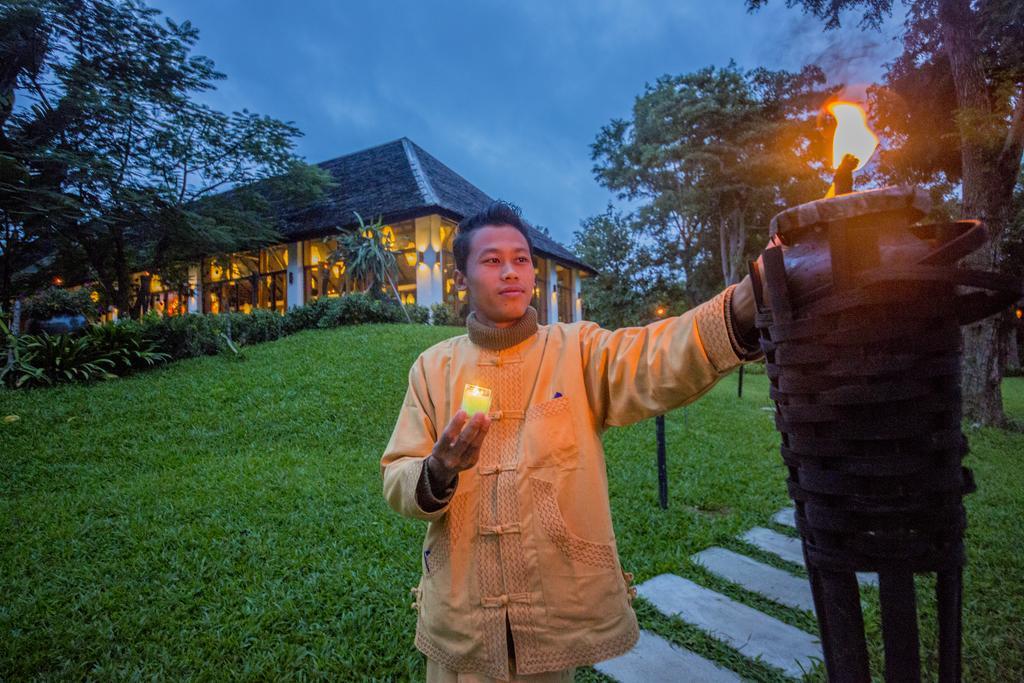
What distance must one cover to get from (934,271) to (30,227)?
18.2 meters

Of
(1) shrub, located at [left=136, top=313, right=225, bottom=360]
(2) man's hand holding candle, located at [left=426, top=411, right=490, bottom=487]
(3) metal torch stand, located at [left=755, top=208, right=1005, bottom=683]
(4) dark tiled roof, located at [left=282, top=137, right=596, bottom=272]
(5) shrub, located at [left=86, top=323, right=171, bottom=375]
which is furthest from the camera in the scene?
(4) dark tiled roof, located at [left=282, top=137, right=596, bottom=272]

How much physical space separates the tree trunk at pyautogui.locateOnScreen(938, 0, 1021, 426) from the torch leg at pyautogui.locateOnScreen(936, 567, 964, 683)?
8.44 metres

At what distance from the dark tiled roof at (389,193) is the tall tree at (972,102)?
1087cm

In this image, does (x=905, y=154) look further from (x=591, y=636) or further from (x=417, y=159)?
(x=417, y=159)

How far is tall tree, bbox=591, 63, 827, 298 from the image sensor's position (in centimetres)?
1877

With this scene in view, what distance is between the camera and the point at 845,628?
0.77m

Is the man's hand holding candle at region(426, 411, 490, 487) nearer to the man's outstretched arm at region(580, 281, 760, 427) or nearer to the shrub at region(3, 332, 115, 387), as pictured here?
the man's outstretched arm at region(580, 281, 760, 427)

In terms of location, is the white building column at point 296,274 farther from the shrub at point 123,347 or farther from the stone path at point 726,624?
the stone path at point 726,624

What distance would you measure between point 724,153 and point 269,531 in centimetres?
2108

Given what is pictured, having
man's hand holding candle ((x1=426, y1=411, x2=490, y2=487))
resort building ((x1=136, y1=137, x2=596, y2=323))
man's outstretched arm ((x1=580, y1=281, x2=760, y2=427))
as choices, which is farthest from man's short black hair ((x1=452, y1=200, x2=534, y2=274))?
resort building ((x1=136, y1=137, x2=596, y2=323))

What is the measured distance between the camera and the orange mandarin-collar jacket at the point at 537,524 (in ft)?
4.47

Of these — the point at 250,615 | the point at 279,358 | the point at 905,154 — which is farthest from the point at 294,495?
the point at 905,154

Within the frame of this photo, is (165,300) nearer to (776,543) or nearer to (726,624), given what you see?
(776,543)

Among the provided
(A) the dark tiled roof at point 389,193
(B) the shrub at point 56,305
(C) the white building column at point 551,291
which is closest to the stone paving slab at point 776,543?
(A) the dark tiled roof at point 389,193
